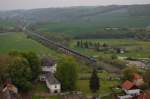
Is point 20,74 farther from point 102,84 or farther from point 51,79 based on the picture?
point 102,84

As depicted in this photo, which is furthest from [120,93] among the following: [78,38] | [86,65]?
[78,38]

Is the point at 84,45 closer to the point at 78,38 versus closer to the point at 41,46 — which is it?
the point at 41,46

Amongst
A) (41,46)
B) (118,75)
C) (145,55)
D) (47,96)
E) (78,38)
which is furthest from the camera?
(78,38)

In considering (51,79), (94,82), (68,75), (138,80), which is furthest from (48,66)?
(138,80)

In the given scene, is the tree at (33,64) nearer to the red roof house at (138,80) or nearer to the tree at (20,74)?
the tree at (20,74)

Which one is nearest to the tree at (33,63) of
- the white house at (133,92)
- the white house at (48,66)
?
the white house at (48,66)

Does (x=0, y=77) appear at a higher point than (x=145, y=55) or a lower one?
higher
